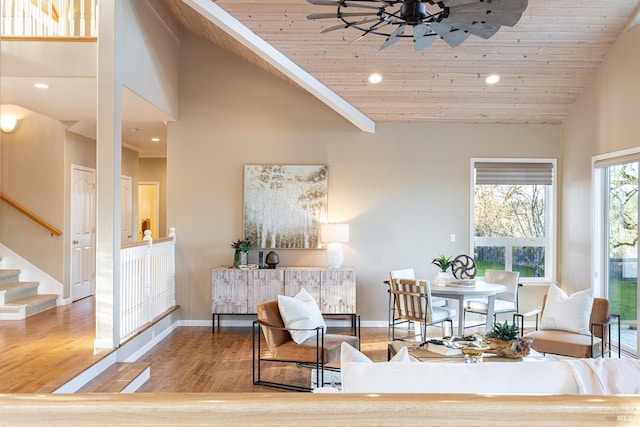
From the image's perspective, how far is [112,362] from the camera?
4512 millimetres

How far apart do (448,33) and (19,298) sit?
6.20 m

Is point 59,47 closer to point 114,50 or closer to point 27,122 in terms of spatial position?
point 114,50

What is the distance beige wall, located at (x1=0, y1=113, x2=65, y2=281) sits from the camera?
281 inches

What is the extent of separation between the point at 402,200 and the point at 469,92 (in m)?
1.65

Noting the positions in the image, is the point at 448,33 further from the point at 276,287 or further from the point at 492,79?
the point at 276,287

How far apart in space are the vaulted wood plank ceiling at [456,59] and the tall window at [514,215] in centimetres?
67

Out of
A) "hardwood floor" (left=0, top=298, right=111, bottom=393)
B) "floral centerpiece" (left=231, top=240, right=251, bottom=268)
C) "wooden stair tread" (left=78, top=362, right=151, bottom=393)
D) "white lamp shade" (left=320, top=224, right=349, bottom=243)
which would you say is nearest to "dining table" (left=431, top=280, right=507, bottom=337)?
"white lamp shade" (left=320, top=224, right=349, bottom=243)

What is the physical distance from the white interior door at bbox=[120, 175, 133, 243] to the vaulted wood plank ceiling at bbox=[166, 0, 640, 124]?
12.7ft

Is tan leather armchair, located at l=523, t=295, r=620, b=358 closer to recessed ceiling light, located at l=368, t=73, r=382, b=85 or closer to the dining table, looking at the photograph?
the dining table

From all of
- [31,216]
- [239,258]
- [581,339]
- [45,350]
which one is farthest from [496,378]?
[31,216]

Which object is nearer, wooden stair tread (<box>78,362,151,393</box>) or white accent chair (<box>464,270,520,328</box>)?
wooden stair tread (<box>78,362,151,393</box>)

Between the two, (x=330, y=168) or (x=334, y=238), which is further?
(x=330, y=168)

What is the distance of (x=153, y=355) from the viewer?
211 inches

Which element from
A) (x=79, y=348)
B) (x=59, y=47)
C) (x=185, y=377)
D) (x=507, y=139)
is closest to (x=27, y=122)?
(x=59, y=47)
